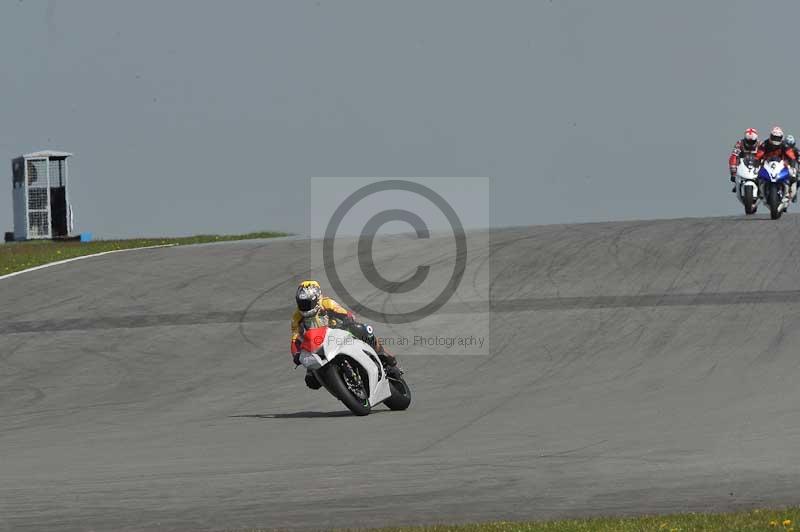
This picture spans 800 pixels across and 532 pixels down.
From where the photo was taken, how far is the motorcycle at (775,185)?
28.3 metres

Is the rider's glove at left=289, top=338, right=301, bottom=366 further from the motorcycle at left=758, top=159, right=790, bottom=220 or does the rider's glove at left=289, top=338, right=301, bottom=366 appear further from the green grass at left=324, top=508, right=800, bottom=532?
the motorcycle at left=758, top=159, right=790, bottom=220

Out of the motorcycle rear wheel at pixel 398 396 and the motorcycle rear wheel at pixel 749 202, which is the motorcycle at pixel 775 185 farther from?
the motorcycle rear wheel at pixel 398 396

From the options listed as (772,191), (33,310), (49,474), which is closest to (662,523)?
(49,474)

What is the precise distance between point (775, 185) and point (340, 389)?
1831 centimetres

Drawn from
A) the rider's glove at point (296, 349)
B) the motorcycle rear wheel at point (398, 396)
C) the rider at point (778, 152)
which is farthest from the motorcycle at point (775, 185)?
the rider's glove at point (296, 349)

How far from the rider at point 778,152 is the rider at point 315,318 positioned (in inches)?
690

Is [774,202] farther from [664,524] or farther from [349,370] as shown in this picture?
[664,524]

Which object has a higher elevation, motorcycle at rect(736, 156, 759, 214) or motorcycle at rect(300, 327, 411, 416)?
motorcycle at rect(736, 156, 759, 214)

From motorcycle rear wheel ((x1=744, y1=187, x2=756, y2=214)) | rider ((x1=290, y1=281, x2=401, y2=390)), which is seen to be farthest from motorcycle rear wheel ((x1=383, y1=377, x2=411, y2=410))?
motorcycle rear wheel ((x1=744, y1=187, x2=756, y2=214))

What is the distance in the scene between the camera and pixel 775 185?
94.7 feet

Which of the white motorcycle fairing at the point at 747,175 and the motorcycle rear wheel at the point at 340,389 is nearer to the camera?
the motorcycle rear wheel at the point at 340,389

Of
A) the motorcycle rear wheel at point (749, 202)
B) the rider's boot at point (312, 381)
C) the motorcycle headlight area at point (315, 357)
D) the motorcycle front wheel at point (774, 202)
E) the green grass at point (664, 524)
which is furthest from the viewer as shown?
the motorcycle rear wheel at point (749, 202)

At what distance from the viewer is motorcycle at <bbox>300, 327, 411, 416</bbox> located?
41.5 feet

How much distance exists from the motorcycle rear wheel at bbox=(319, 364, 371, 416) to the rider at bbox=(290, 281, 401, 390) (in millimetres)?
195
